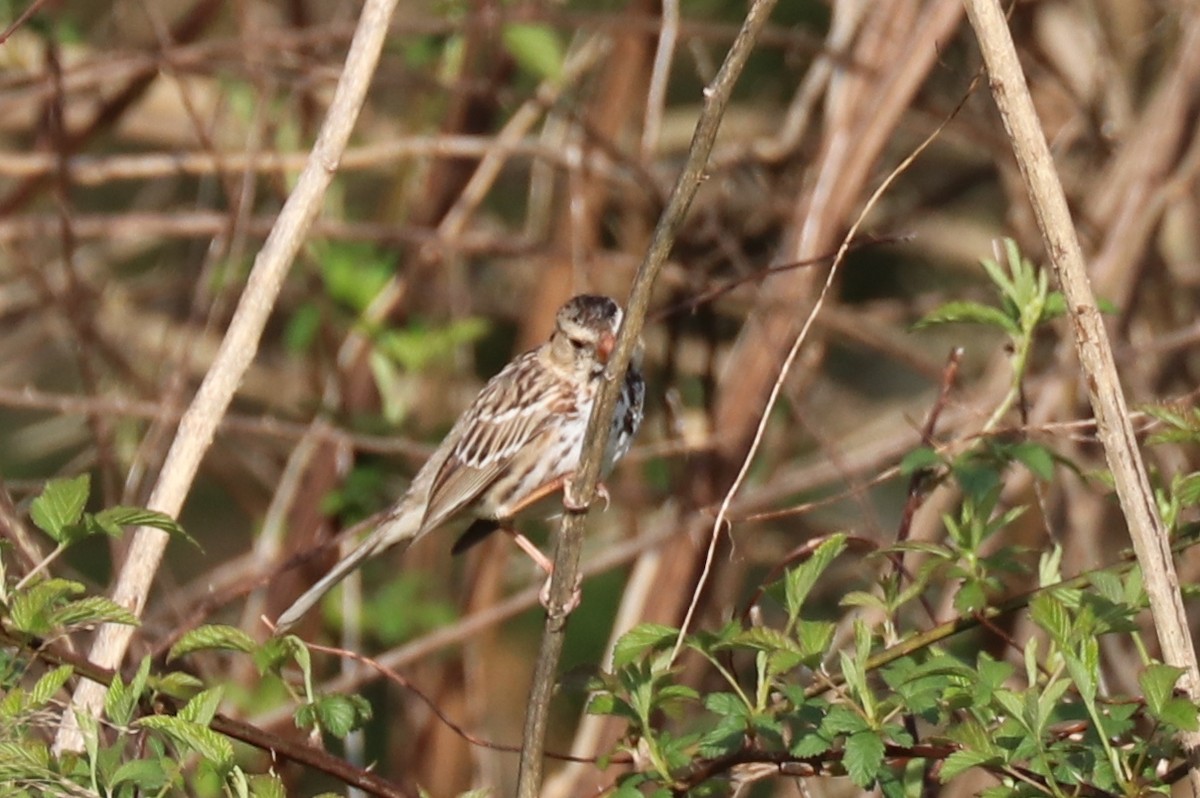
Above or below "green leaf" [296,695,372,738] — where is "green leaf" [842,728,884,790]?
above

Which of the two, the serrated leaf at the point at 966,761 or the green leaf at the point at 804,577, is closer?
the serrated leaf at the point at 966,761

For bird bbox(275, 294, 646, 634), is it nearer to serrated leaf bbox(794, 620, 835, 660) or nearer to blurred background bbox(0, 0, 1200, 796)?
blurred background bbox(0, 0, 1200, 796)

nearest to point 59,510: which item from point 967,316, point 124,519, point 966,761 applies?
point 124,519

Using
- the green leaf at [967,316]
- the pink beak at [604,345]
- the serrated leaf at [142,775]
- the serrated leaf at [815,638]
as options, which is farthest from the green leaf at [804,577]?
the pink beak at [604,345]

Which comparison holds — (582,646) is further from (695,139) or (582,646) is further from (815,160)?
(695,139)

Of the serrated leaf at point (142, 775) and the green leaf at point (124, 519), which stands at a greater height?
the green leaf at point (124, 519)

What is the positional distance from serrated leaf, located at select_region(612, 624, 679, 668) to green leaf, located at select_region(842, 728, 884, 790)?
0.84ft

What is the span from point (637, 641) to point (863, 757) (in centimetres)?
31

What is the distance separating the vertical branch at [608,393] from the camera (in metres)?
1.73

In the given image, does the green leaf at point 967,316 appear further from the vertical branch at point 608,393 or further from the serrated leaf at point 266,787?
the serrated leaf at point 266,787

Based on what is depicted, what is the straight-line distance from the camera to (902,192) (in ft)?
18.7

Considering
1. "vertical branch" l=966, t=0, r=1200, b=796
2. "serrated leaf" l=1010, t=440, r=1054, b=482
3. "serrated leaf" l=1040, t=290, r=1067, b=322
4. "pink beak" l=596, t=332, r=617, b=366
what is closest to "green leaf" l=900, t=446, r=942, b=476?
"serrated leaf" l=1010, t=440, r=1054, b=482

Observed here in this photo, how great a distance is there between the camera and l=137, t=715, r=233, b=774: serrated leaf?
63.7 inches

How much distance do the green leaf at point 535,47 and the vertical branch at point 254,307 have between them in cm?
213
